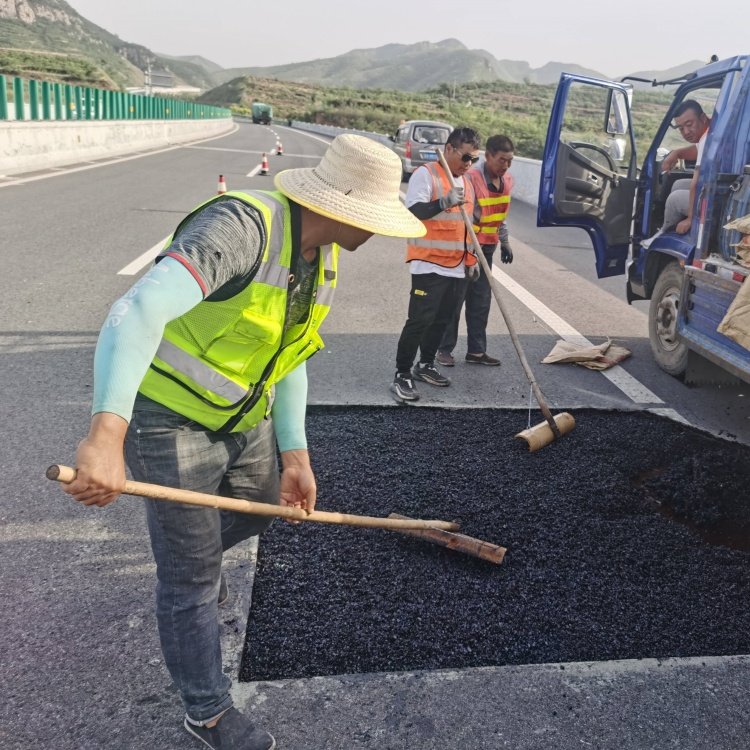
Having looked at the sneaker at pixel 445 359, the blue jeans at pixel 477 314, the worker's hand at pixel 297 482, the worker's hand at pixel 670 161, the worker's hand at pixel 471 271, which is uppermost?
the worker's hand at pixel 670 161

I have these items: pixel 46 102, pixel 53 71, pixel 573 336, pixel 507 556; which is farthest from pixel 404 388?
pixel 53 71

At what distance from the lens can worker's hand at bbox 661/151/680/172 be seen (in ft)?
21.7

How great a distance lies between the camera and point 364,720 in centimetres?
230

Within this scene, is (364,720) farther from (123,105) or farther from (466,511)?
(123,105)

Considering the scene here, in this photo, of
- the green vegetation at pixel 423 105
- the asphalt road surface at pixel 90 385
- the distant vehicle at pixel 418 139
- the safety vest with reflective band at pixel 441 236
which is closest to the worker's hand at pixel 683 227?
the asphalt road surface at pixel 90 385

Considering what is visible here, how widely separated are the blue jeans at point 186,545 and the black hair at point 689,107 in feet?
18.2

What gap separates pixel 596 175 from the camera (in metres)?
6.69

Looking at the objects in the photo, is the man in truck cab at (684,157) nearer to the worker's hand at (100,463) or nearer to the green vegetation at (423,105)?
the worker's hand at (100,463)

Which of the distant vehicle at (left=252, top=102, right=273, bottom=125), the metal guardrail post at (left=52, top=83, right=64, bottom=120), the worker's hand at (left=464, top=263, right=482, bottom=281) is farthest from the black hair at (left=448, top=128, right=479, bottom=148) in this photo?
the distant vehicle at (left=252, top=102, right=273, bottom=125)

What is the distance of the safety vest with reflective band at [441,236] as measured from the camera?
517cm

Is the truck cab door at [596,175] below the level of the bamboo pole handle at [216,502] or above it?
above

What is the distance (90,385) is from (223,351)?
3165mm

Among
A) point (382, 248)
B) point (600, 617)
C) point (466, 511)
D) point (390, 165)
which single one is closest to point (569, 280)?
point (382, 248)

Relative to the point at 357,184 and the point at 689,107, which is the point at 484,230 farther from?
the point at 357,184
